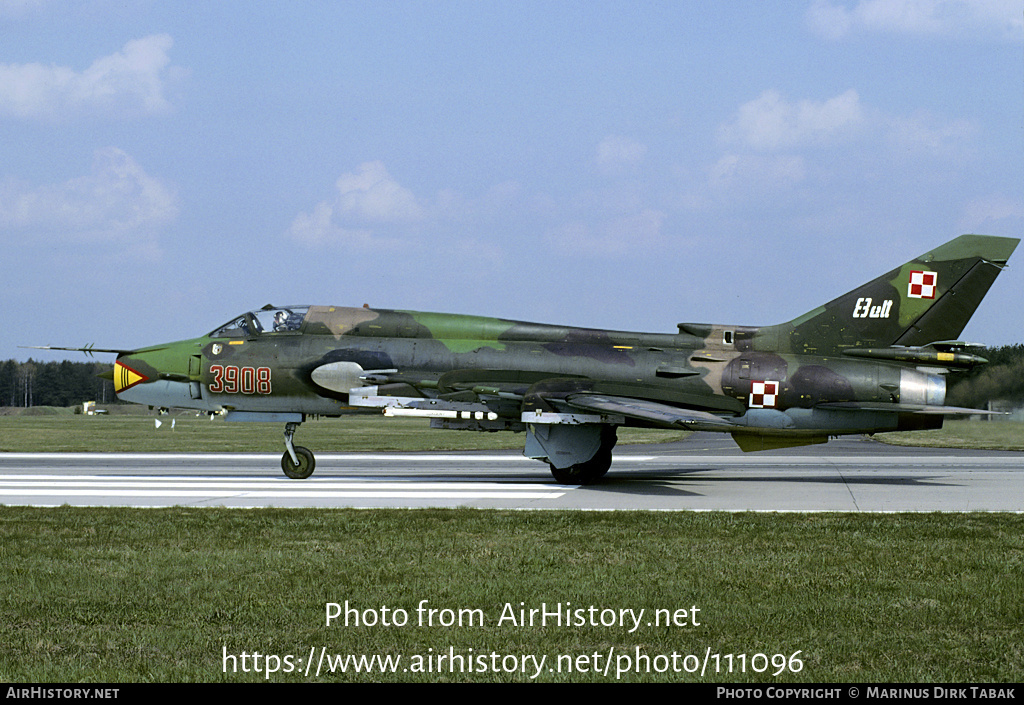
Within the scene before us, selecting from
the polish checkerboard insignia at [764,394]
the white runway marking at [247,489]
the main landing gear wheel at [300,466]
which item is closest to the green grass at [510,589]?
the white runway marking at [247,489]

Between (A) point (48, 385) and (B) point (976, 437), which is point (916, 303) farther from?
(A) point (48, 385)

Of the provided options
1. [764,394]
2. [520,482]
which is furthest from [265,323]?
[764,394]

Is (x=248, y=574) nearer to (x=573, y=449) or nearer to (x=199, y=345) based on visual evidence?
(x=573, y=449)

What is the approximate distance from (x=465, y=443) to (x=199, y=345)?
16.5m

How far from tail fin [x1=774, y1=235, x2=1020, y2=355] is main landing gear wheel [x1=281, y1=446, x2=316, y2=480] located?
9160mm

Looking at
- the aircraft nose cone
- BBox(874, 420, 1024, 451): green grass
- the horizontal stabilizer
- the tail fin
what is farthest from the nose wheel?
BBox(874, 420, 1024, 451): green grass

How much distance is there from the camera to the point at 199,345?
1855 centimetres

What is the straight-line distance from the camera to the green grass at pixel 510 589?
5.94 metres

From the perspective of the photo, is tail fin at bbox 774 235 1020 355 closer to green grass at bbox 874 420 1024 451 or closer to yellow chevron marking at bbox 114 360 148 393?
yellow chevron marking at bbox 114 360 148 393

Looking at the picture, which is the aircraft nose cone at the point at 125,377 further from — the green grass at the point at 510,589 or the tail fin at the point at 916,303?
the tail fin at the point at 916,303

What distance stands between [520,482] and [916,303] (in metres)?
7.96

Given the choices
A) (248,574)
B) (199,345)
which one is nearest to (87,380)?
(199,345)

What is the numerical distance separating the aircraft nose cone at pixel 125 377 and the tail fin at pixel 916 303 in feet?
39.4

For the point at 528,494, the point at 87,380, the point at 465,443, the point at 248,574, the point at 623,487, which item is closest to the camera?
the point at 248,574
